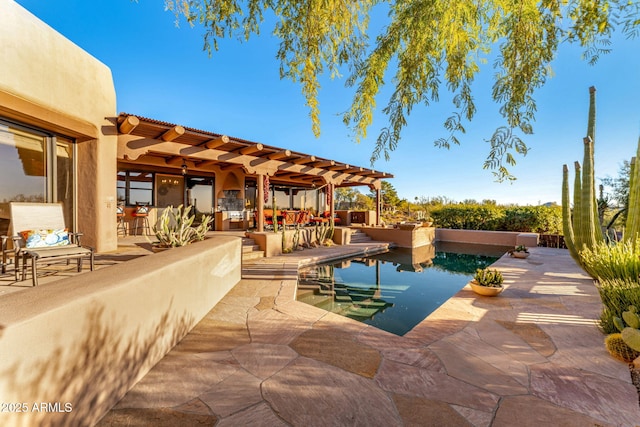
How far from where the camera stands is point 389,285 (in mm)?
6250

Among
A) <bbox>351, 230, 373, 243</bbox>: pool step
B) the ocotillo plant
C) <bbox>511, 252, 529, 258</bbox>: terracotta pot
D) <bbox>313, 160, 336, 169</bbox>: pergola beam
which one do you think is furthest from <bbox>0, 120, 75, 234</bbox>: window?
<bbox>511, 252, 529, 258</bbox>: terracotta pot

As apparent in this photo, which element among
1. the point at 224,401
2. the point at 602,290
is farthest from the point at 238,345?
the point at 602,290

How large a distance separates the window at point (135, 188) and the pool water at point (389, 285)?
8160mm

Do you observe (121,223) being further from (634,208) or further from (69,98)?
(634,208)

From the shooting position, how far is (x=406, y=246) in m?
11.8

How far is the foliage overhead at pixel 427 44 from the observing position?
2.57 m

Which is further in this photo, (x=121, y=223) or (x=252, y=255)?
(x=121, y=223)

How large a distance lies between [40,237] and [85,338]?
365cm

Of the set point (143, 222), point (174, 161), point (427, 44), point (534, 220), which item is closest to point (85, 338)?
point (427, 44)

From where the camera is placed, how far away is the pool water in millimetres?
4605

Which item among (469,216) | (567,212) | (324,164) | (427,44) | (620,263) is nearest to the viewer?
(427,44)

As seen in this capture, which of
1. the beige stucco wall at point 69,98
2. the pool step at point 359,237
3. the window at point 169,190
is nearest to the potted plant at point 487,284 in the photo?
the pool step at point 359,237

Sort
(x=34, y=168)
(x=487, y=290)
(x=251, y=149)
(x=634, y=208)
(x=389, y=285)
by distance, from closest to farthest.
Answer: (x=634, y=208)
(x=487, y=290)
(x=34, y=168)
(x=389, y=285)
(x=251, y=149)

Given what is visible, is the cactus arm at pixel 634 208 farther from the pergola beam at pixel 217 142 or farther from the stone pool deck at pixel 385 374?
the pergola beam at pixel 217 142
